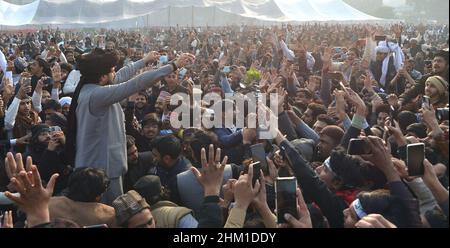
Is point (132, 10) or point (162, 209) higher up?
point (132, 10)

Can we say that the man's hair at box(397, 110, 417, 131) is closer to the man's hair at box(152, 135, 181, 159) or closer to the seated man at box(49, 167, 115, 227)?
the man's hair at box(152, 135, 181, 159)

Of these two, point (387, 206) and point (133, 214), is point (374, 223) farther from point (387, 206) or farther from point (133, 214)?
point (133, 214)

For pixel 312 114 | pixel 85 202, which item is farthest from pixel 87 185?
pixel 312 114

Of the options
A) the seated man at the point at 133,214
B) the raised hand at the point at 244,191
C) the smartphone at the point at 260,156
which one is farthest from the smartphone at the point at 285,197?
the smartphone at the point at 260,156

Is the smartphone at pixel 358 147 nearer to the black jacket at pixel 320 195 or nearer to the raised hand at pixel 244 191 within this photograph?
the black jacket at pixel 320 195

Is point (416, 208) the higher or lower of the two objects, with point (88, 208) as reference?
higher

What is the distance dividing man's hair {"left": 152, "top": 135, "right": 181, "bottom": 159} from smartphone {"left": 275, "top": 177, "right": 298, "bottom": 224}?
1.42 meters

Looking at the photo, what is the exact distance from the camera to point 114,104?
9.96 feet

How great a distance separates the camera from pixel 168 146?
321 cm

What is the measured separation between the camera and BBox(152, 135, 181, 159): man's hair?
10.5 ft

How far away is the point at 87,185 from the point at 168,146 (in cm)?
88

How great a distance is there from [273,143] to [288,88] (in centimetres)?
321
